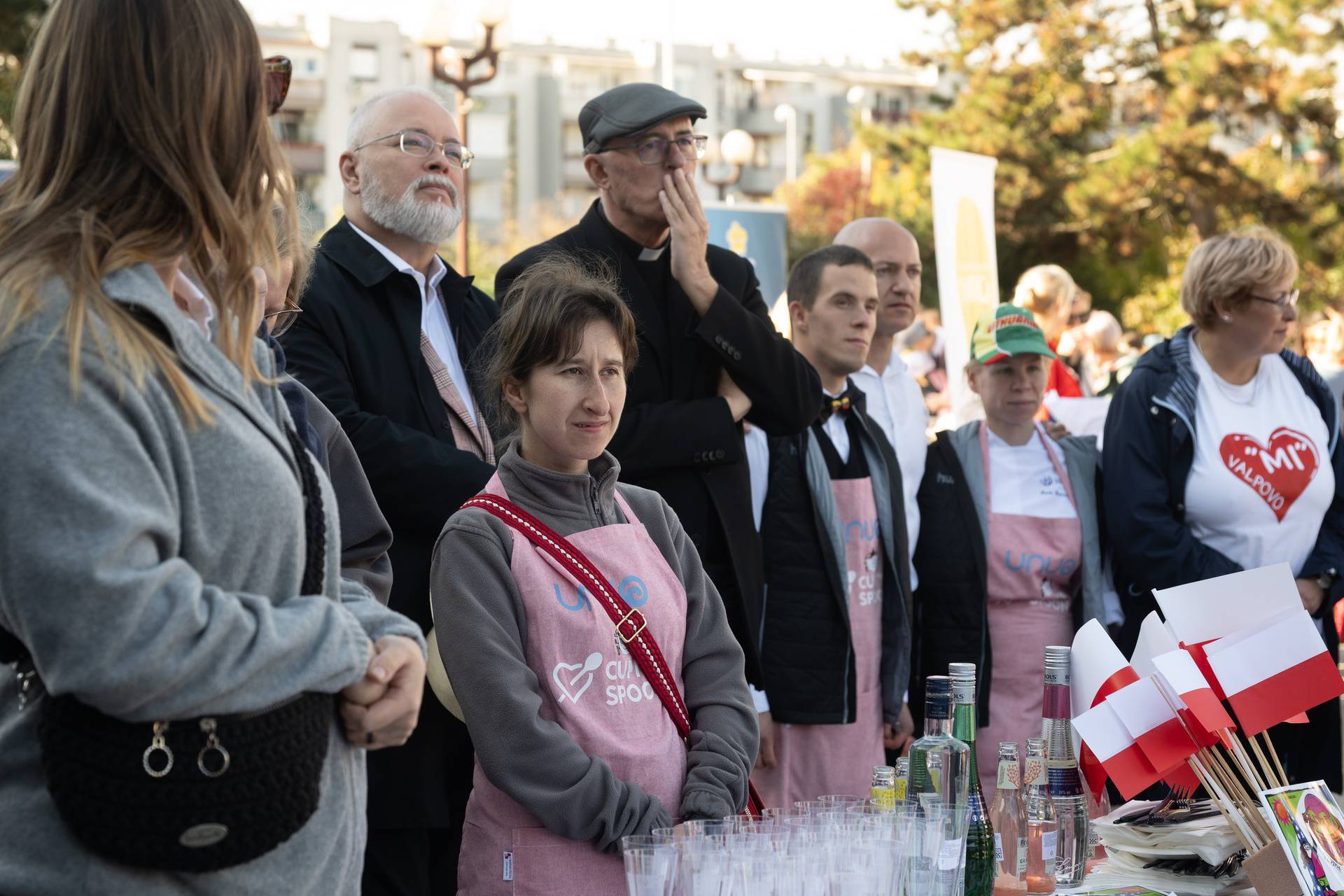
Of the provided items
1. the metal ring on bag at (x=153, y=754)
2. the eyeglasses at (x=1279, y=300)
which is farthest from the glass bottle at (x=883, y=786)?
the eyeglasses at (x=1279, y=300)

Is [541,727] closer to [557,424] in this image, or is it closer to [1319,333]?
[557,424]

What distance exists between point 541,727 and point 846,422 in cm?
220

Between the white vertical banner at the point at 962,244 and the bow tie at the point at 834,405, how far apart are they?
3.37 m

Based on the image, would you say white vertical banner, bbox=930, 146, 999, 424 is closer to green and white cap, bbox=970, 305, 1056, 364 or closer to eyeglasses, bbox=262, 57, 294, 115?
green and white cap, bbox=970, 305, 1056, 364

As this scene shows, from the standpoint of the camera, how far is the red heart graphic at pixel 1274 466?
4309mm

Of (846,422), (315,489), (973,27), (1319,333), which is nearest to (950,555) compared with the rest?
(846,422)

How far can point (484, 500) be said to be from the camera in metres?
2.67

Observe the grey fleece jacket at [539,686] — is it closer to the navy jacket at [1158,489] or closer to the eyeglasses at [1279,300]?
the navy jacket at [1158,489]

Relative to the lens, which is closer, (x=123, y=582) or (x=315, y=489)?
(x=123, y=582)

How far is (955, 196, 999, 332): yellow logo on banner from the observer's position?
8.27 meters

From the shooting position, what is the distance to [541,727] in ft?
7.92

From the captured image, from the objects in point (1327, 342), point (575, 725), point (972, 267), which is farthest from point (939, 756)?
point (1327, 342)

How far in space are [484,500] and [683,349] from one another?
1110 mm

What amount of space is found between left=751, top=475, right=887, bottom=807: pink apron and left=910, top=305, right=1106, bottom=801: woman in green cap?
0.24 metres
